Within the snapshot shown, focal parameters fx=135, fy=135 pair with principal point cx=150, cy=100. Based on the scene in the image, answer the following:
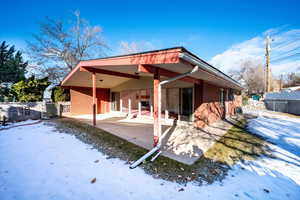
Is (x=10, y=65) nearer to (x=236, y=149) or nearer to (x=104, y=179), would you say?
(x=104, y=179)

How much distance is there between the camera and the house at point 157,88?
11.8 ft

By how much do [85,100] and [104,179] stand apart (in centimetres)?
829

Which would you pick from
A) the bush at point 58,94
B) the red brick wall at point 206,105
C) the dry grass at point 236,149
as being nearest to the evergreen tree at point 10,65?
the bush at point 58,94

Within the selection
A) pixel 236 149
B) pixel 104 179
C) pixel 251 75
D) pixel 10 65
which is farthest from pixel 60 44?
pixel 251 75

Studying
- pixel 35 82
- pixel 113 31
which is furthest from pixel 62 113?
pixel 113 31

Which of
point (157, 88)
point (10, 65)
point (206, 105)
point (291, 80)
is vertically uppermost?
point (291, 80)

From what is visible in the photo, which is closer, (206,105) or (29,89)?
(206,105)

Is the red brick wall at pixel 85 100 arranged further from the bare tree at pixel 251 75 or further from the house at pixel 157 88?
the bare tree at pixel 251 75

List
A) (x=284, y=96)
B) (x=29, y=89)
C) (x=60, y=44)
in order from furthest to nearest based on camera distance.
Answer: (x=284, y=96) < (x=60, y=44) < (x=29, y=89)

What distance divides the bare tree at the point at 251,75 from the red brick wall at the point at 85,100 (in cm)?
2782

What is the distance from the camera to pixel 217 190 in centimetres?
239

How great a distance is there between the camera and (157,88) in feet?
12.3

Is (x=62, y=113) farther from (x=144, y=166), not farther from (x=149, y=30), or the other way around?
(x=149, y=30)

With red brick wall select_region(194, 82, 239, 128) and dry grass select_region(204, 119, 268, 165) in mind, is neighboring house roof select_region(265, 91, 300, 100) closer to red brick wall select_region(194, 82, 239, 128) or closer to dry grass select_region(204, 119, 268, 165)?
red brick wall select_region(194, 82, 239, 128)
